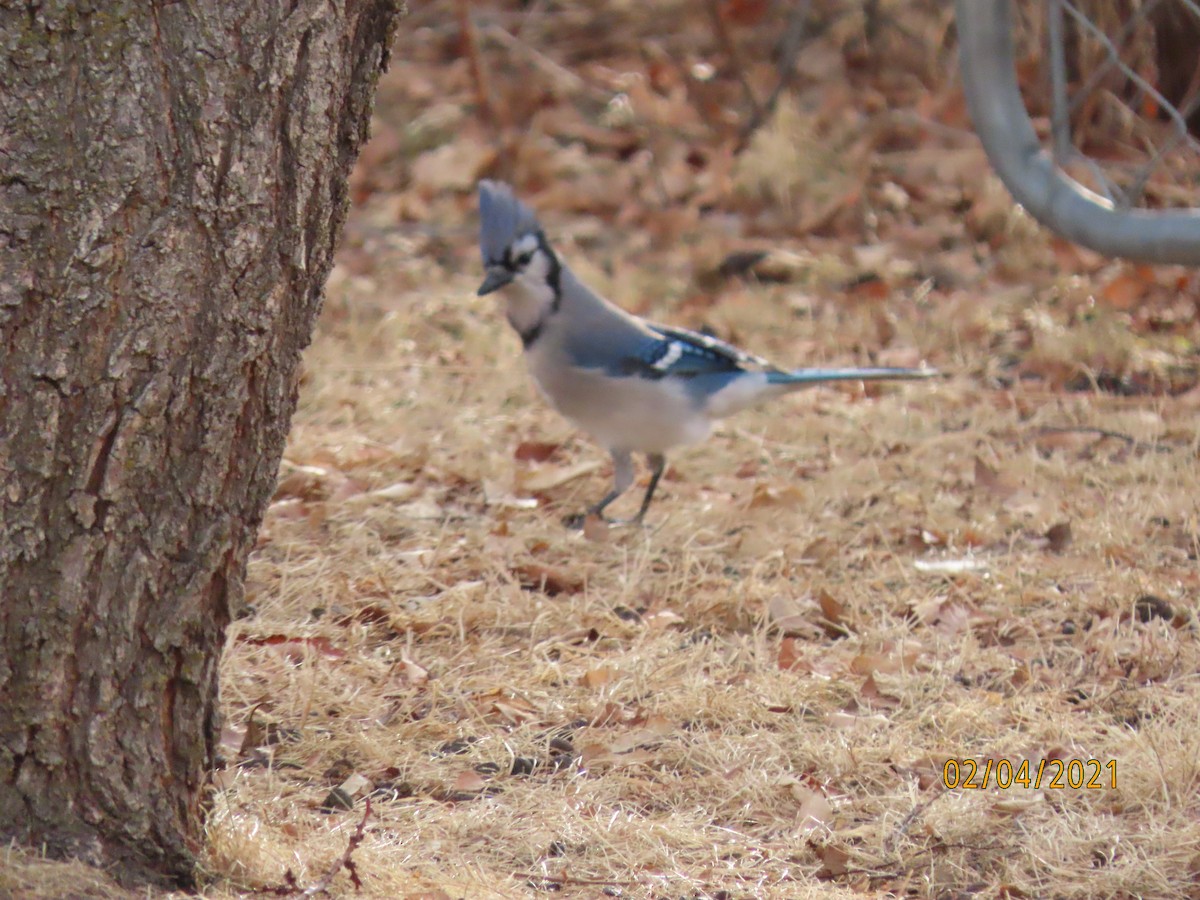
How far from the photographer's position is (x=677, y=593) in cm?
332

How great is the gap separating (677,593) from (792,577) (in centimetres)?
29

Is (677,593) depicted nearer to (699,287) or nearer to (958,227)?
(699,287)

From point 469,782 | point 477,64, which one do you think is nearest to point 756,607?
point 469,782

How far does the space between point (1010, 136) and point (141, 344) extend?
6.17 ft

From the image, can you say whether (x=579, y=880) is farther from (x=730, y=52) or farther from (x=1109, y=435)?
(x=730, y=52)

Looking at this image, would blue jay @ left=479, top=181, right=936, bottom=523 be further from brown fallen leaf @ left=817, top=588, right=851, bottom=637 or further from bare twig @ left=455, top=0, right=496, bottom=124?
bare twig @ left=455, top=0, right=496, bottom=124

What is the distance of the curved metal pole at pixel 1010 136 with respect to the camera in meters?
2.84

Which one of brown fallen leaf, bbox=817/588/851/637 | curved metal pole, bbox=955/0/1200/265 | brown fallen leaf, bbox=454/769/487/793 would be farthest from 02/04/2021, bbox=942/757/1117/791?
curved metal pole, bbox=955/0/1200/265

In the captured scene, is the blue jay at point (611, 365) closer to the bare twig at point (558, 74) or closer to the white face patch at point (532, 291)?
the white face patch at point (532, 291)

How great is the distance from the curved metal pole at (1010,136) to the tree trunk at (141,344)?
1484 millimetres

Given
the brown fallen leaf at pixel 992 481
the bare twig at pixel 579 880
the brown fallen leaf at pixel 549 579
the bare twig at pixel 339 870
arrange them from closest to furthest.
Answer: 1. the bare twig at pixel 339 870
2. the bare twig at pixel 579 880
3. the brown fallen leaf at pixel 549 579
4. the brown fallen leaf at pixel 992 481

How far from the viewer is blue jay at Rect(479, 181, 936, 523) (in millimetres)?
3916

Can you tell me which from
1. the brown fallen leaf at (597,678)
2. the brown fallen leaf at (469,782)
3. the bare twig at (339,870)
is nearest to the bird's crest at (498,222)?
the brown fallen leaf at (597,678)

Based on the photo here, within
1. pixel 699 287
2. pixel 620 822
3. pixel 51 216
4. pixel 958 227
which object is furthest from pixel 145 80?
pixel 958 227
